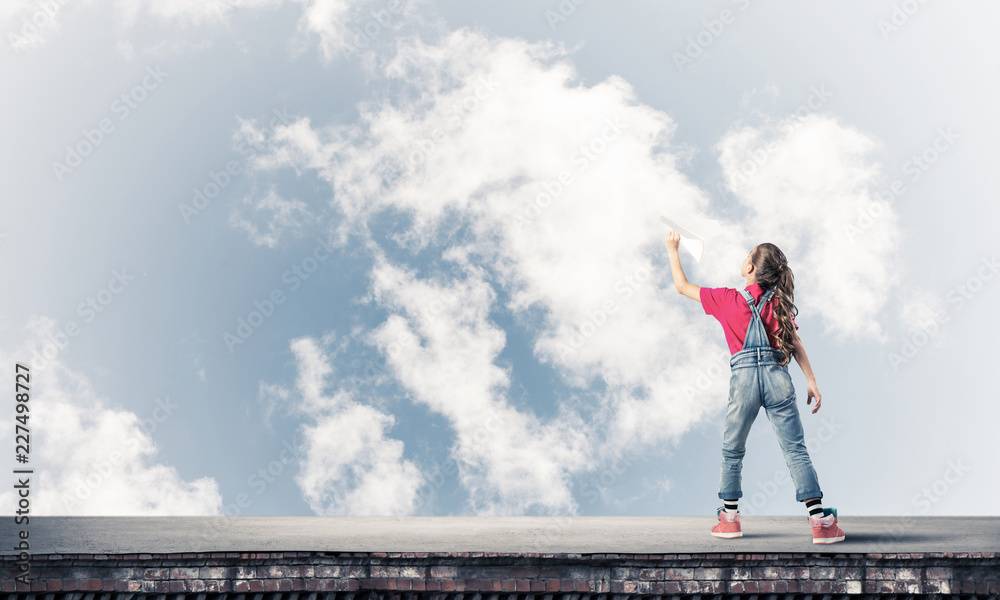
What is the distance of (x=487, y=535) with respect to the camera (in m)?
7.84

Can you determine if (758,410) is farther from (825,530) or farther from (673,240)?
(673,240)

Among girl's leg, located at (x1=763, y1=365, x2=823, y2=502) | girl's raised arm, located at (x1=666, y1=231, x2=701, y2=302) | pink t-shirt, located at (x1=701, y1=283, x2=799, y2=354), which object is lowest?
girl's leg, located at (x1=763, y1=365, x2=823, y2=502)

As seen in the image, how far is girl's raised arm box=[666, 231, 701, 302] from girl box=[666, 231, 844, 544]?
0.04ft

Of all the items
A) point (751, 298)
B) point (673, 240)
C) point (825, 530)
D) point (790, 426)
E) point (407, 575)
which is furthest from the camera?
point (673, 240)

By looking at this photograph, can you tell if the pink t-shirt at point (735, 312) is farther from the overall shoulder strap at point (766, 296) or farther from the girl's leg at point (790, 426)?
the girl's leg at point (790, 426)

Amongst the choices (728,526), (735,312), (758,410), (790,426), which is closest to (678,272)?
(735,312)

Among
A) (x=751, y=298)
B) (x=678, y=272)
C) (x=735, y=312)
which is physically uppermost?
(x=678, y=272)

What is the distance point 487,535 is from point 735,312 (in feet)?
10.6

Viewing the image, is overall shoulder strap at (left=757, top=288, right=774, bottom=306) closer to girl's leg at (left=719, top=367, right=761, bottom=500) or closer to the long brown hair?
the long brown hair

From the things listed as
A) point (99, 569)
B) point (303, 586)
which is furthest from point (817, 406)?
point (99, 569)

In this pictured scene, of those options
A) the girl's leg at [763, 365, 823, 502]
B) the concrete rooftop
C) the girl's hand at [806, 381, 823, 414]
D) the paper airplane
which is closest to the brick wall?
the concrete rooftop

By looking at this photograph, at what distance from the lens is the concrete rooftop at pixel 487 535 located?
6.98 metres

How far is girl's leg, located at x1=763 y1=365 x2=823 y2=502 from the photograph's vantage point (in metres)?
7.58

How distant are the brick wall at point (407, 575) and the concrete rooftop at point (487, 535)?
7.2 inches
